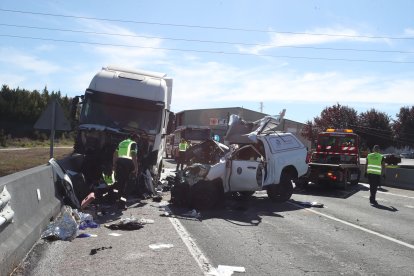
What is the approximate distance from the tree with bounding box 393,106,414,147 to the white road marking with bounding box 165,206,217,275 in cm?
6403

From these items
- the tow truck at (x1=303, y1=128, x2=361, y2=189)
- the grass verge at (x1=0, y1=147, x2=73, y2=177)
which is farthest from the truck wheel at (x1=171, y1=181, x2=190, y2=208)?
the tow truck at (x1=303, y1=128, x2=361, y2=189)

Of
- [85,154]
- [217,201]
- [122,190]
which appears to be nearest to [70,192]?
[122,190]

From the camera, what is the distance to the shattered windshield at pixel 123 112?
510 inches

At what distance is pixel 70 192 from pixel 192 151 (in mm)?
4427

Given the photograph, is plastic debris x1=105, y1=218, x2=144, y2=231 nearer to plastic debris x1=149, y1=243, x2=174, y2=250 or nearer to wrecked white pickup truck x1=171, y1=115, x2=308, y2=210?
plastic debris x1=149, y1=243, x2=174, y2=250

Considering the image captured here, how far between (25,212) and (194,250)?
8.01ft

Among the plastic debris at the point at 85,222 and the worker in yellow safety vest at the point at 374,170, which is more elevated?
the worker in yellow safety vest at the point at 374,170

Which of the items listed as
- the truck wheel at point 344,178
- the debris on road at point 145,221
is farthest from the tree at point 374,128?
the debris on road at point 145,221

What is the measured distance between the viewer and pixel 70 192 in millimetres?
9742

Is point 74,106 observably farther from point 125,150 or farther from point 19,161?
point 19,161

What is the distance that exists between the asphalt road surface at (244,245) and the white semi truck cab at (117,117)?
56.4 inches

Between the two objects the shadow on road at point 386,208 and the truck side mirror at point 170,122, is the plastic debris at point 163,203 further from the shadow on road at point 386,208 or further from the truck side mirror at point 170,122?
the shadow on road at point 386,208

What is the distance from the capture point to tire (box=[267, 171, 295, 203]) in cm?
1360

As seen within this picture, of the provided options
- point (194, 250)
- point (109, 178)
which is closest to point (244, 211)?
point (109, 178)
